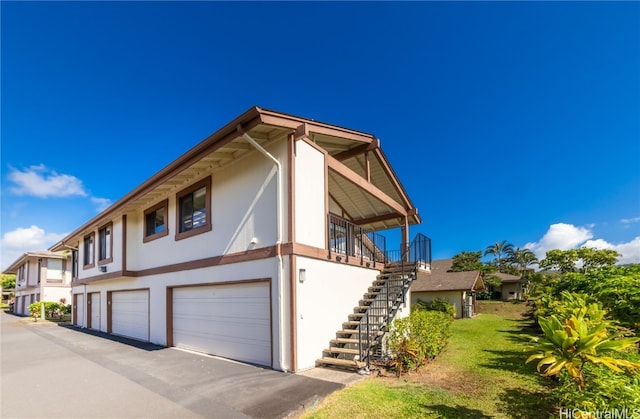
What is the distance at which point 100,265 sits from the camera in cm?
1591

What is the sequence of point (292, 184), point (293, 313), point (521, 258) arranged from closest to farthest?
1. point (293, 313)
2. point (292, 184)
3. point (521, 258)

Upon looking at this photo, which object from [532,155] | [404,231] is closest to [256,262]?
[404,231]

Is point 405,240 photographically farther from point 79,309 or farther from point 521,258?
point 521,258

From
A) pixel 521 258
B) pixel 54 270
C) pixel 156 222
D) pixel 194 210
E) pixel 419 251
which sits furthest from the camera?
pixel 521 258

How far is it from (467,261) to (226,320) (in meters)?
39.4

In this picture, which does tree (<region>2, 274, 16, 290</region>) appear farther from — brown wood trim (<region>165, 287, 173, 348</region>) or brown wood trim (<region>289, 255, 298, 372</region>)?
brown wood trim (<region>289, 255, 298, 372</region>)

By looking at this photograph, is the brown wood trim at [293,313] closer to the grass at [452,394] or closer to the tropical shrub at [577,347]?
the grass at [452,394]

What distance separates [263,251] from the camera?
8258 mm

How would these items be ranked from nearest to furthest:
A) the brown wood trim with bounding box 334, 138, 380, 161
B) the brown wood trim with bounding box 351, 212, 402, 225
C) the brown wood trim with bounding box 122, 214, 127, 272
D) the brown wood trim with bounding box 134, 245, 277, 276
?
the brown wood trim with bounding box 134, 245, 277, 276
the brown wood trim with bounding box 334, 138, 380, 161
the brown wood trim with bounding box 122, 214, 127, 272
the brown wood trim with bounding box 351, 212, 402, 225

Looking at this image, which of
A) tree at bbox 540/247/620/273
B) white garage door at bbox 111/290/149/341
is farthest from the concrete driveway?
tree at bbox 540/247/620/273

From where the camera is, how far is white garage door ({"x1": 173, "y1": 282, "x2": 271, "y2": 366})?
8.30 m

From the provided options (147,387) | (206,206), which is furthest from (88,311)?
(147,387)

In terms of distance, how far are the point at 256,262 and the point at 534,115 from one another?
17.0m

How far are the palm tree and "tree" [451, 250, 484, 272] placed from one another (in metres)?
17.0
